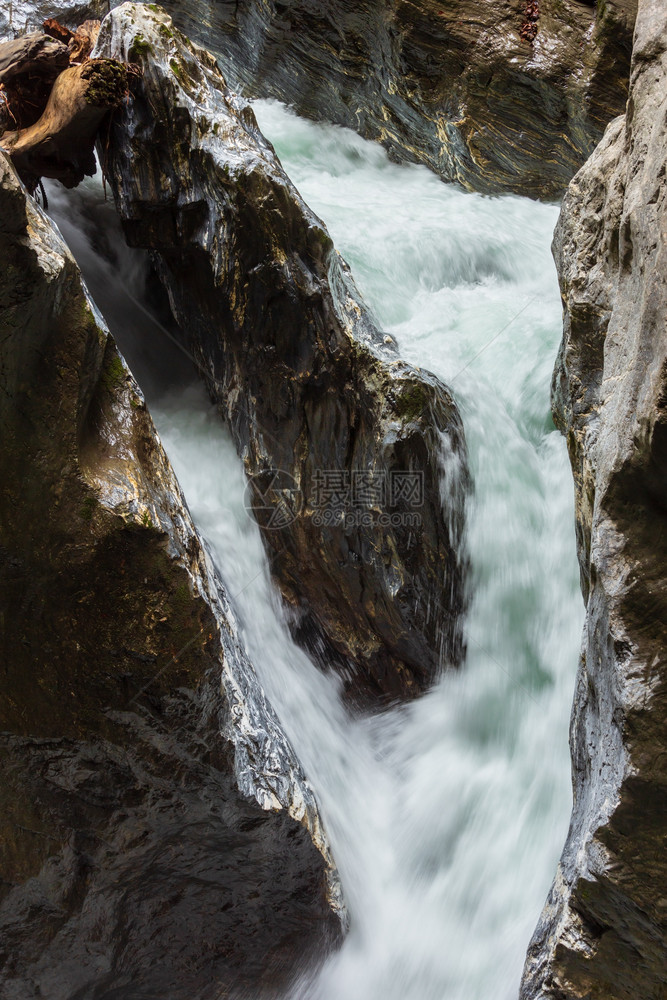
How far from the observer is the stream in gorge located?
3008 mm

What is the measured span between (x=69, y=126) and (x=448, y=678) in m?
3.43

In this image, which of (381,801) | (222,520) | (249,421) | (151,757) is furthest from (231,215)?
(381,801)

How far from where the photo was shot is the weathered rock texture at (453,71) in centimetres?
583

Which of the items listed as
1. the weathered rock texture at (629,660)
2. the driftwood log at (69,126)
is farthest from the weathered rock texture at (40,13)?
the weathered rock texture at (629,660)

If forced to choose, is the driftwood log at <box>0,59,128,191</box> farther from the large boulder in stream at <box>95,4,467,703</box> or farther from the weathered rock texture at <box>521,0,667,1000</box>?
the weathered rock texture at <box>521,0,667,1000</box>

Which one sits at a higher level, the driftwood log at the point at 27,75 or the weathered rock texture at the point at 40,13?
the weathered rock texture at the point at 40,13

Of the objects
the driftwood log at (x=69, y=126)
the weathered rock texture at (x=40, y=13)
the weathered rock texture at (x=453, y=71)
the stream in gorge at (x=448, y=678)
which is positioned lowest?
the stream in gorge at (x=448, y=678)

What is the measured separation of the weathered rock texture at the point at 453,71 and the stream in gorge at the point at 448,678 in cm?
189

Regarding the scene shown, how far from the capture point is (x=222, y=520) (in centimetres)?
380

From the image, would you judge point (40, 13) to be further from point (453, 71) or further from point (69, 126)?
point (453, 71)

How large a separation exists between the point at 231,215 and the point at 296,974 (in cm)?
337

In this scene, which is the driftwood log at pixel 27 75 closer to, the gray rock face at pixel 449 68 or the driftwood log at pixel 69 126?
the driftwood log at pixel 69 126

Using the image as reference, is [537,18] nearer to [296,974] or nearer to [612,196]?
[612,196]

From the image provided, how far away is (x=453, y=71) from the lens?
6.23m
